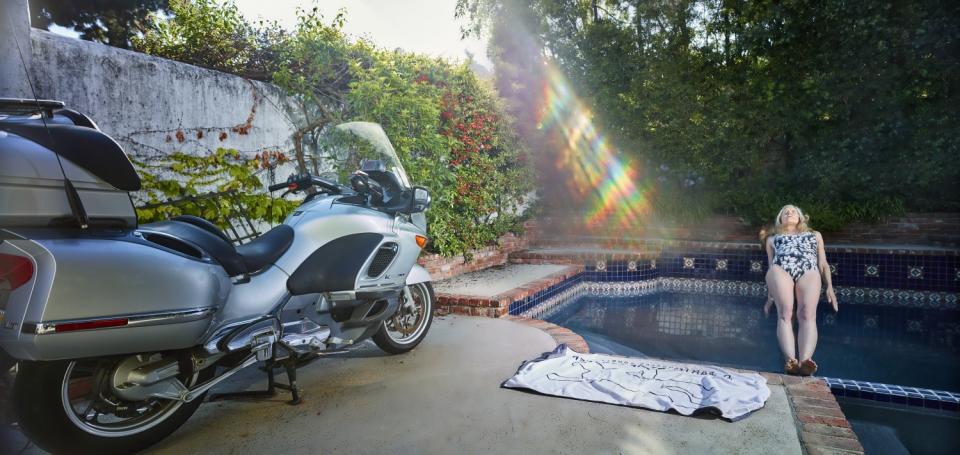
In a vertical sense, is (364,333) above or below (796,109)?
below

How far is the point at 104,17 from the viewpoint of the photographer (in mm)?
9320

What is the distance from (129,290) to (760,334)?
483 centimetres

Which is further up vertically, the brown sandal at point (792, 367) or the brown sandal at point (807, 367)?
the brown sandal at point (807, 367)

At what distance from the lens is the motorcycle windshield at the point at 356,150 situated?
3031mm

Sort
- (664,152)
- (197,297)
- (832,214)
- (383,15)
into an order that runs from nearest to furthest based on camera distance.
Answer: (197,297)
(383,15)
(832,214)
(664,152)

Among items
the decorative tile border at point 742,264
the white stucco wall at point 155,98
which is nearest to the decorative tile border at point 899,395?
the decorative tile border at point 742,264

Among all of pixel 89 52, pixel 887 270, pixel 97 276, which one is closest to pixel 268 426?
pixel 97 276

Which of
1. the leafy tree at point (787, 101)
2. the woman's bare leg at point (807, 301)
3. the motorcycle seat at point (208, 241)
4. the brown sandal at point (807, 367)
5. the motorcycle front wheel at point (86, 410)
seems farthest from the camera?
the leafy tree at point (787, 101)

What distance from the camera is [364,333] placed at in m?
2.60

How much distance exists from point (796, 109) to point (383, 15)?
755 cm

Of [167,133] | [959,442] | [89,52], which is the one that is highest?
[89,52]

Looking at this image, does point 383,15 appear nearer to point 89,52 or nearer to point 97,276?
point 89,52

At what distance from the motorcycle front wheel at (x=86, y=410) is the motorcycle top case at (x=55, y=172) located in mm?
484

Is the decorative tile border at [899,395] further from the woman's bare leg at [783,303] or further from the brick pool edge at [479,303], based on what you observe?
the brick pool edge at [479,303]
